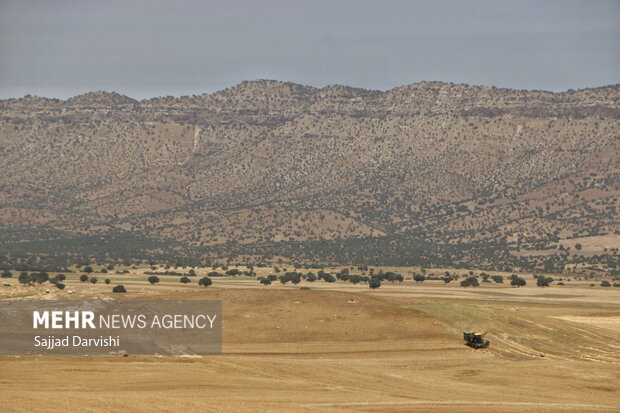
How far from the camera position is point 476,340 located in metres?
68.2

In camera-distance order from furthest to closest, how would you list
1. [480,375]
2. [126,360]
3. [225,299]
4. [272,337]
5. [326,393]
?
[225,299], [272,337], [480,375], [126,360], [326,393]

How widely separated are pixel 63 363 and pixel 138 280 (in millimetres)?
89725

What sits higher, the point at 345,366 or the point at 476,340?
the point at 476,340

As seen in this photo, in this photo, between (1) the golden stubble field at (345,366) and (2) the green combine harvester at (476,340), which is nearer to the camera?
(1) the golden stubble field at (345,366)

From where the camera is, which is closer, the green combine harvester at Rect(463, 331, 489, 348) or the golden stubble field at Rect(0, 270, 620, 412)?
the golden stubble field at Rect(0, 270, 620, 412)

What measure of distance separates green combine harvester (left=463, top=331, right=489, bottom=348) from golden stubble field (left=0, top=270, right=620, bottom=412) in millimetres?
715

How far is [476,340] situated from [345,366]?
46.9 ft

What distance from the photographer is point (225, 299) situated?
3066 inches

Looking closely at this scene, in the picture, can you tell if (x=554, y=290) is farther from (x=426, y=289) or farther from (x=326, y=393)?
(x=326, y=393)

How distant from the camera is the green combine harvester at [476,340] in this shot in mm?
68125

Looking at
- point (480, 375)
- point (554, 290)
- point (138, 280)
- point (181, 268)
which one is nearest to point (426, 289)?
point (554, 290)

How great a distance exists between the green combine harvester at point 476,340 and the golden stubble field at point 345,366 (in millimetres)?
715

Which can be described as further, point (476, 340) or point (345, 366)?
point (476, 340)

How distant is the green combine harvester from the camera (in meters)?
68.1
